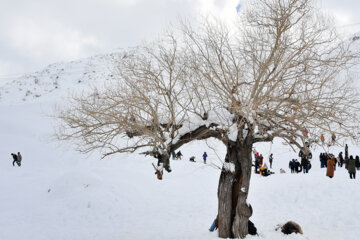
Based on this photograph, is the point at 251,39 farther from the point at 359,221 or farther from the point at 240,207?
the point at 359,221

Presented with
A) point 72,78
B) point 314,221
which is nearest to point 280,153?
point 314,221

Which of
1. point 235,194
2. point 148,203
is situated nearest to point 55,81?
point 148,203

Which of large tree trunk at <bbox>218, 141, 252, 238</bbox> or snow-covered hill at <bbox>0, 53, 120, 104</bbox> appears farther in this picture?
snow-covered hill at <bbox>0, 53, 120, 104</bbox>

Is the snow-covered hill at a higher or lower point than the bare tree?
higher

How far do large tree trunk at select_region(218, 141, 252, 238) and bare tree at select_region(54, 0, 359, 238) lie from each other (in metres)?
0.03

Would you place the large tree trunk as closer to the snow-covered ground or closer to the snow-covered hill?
the snow-covered ground

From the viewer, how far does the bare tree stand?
20.5 ft

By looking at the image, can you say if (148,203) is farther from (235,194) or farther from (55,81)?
(55,81)

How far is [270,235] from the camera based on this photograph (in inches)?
357

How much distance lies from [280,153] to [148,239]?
2098cm

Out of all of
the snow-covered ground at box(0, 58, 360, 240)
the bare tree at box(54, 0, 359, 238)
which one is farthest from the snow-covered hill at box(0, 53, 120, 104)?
the bare tree at box(54, 0, 359, 238)

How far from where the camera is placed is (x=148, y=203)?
50.4ft

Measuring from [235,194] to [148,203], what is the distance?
27.3 ft

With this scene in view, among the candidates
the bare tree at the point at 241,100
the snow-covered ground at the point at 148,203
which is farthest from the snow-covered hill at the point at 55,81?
the bare tree at the point at 241,100
